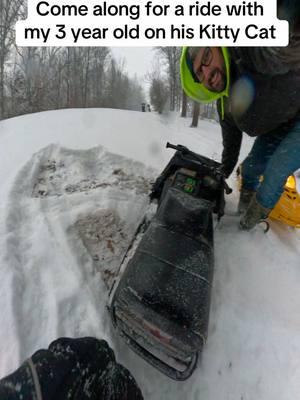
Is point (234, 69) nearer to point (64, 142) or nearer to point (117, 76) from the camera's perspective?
point (64, 142)

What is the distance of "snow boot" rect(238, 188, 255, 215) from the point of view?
6.43 ft

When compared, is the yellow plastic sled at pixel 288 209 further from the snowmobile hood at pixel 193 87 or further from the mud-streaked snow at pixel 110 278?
the snowmobile hood at pixel 193 87

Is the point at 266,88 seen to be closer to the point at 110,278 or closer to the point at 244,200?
the point at 244,200

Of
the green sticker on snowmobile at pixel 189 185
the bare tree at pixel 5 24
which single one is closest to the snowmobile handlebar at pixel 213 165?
the green sticker on snowmobile at pixel 189 185

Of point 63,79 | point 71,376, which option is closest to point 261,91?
point 71,376

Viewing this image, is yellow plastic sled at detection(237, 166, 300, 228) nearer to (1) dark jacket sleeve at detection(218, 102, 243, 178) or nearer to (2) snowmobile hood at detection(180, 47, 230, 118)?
(1) dark jacket sleeve at detection(218, 102, 243, 178)

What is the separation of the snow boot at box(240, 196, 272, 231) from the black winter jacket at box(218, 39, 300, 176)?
0.43m

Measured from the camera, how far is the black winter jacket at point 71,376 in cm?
65

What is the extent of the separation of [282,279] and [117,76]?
35727mm

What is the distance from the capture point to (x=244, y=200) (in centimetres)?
198

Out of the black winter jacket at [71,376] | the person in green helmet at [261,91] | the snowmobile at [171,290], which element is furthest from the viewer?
the person in green helmet at [261,91]

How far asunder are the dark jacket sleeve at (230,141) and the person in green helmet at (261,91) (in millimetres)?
107

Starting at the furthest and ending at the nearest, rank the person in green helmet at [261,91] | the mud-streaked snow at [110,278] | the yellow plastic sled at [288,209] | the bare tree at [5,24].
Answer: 1. the bare tree at [5,24]
2. the yellow plastic sled at [288,209]
3. the person in green helmet at [261,91]
4. the mud-streaked snow at [110,278]

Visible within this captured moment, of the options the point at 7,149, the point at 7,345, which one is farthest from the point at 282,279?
the point at 7,149
